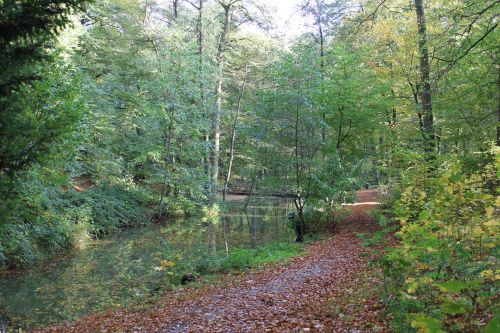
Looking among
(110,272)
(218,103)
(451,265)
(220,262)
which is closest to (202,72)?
(218,103)

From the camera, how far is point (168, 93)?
23141 mm

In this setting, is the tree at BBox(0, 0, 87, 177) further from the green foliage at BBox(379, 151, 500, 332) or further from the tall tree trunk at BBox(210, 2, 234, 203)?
the tall tree trunk at BBox(210, 2, 234, 203)

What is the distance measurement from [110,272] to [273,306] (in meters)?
7.05

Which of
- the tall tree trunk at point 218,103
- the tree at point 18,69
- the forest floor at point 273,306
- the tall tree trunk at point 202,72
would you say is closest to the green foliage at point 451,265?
the forest floor at point 273,306

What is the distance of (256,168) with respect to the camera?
70.3 ft

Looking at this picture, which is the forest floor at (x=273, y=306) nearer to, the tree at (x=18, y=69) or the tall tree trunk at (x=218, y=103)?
the tree at (x=18, y=69)

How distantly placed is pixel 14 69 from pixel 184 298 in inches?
234

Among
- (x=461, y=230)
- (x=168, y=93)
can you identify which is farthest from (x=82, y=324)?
(x=168, y=93)

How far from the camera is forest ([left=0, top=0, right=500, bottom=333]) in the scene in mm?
5113

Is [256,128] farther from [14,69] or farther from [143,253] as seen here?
[14,69]

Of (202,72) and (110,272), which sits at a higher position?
(202,72)

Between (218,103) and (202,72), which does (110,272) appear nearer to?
(202,72)

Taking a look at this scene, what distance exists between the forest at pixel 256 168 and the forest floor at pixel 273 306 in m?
0.07

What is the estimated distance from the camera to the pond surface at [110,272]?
907 cm
